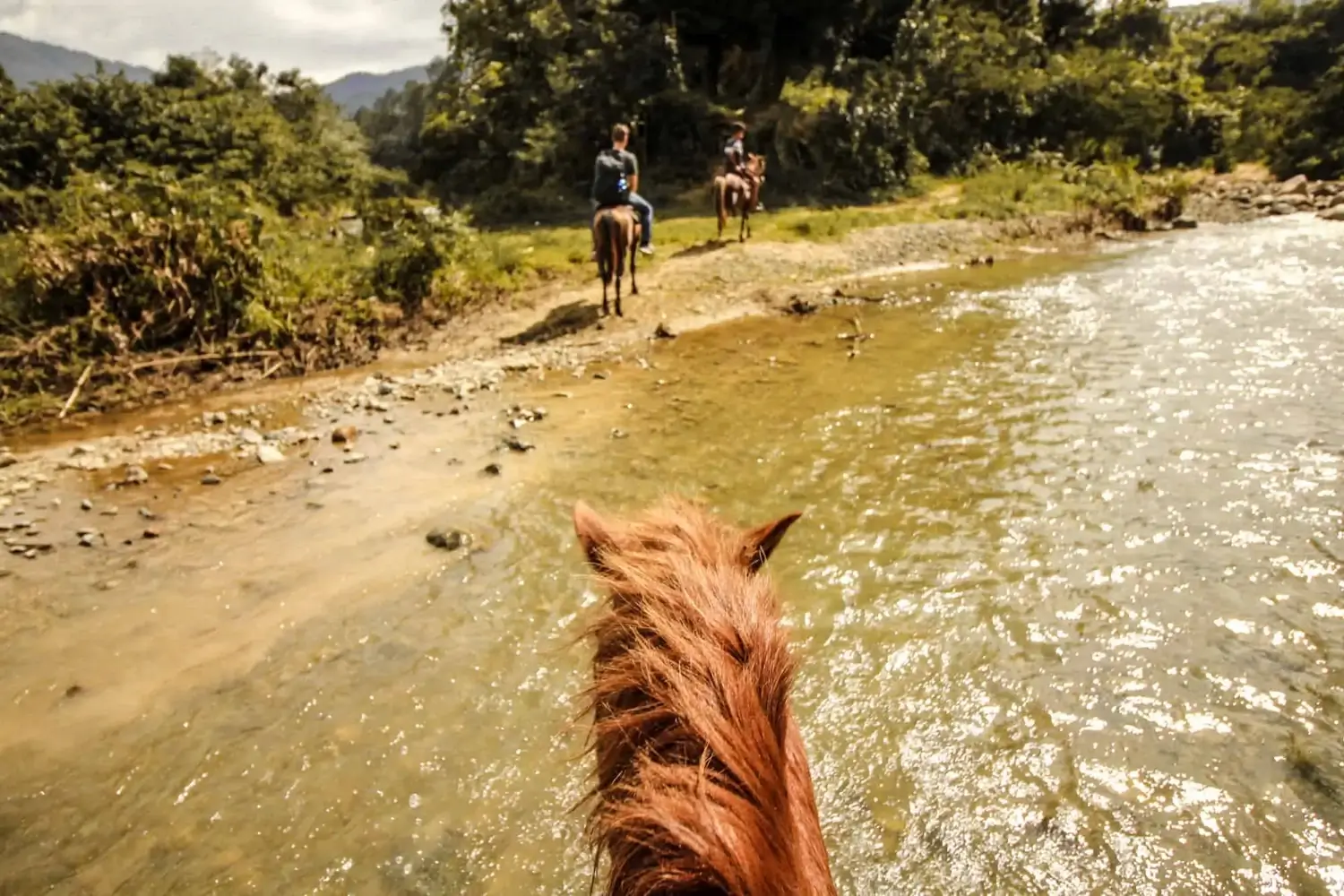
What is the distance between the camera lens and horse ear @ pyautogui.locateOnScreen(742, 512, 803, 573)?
2.11 m

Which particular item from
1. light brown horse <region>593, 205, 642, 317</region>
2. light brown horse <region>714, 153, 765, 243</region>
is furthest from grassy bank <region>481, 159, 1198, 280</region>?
light brown horse <region>593, 205, 642, 317</region>

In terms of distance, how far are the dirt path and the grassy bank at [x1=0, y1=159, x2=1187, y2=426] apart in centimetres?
74

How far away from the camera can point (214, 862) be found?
2.92 meters

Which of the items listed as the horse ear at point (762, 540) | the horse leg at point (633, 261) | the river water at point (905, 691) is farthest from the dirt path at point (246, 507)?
the horse ear at point (762, 540)

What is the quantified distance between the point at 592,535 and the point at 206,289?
883 centimetres

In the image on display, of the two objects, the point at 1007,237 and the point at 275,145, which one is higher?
the point at 275,145

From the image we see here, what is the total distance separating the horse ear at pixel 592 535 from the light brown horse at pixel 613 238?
835 cm

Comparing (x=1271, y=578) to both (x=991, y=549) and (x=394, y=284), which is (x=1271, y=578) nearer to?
(x=991, y=549)

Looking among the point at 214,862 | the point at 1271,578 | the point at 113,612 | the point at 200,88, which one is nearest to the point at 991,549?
the point at 1271,578

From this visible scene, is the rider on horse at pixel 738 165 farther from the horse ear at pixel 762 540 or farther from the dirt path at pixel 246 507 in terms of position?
the horse ear at pixel 762 540

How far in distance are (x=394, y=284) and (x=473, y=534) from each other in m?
6.91

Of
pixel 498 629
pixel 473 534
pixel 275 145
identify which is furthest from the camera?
pixel 275 145

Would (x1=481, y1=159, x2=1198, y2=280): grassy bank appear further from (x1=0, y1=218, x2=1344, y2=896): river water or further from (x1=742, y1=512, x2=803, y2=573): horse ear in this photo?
(x1=742, y1=512, x2=803, y2=573): horse ear

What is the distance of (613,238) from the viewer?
1019cm
